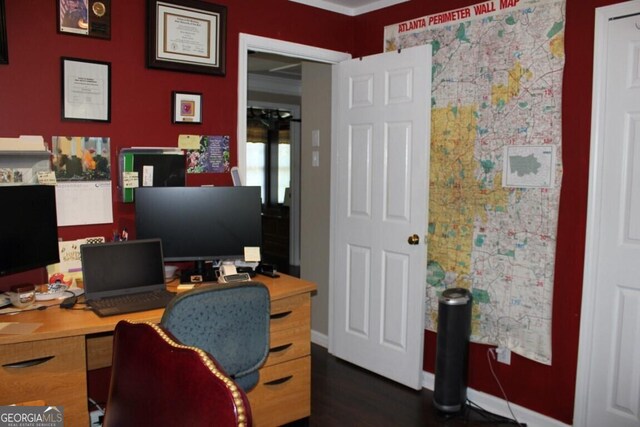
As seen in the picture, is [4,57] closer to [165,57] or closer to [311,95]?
[165,57]

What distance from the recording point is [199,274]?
2770 mm

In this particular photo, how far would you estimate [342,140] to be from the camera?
3676 millimetres

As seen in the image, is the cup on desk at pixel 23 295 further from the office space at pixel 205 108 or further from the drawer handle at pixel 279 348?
the drawer handle at pixel 279 348

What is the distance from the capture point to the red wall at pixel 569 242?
8.59 ft

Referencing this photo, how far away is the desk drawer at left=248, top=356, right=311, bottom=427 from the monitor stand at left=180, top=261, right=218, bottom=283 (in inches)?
21.7


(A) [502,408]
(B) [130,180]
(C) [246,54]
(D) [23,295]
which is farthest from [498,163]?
(D) [23,295]

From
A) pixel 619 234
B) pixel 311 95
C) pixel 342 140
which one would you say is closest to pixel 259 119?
pixel 311 95

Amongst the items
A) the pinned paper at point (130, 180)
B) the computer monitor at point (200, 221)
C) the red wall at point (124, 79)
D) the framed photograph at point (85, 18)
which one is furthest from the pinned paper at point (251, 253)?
the framed photograph at point (85, 18)

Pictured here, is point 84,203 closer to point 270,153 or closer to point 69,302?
point 69,302

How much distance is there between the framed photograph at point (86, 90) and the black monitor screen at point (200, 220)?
48 centimetres

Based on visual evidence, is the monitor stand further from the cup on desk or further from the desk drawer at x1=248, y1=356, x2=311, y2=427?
the cup on desk

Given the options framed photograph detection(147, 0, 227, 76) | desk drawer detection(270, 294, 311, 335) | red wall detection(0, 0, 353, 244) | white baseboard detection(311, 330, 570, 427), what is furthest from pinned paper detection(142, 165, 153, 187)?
white baseboard detection(311, 330, 570, 427)

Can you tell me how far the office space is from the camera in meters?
2.51

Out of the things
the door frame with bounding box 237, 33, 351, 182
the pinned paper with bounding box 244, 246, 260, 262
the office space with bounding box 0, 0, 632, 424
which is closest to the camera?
the office space with bounding box 0, 0, 632, 424
